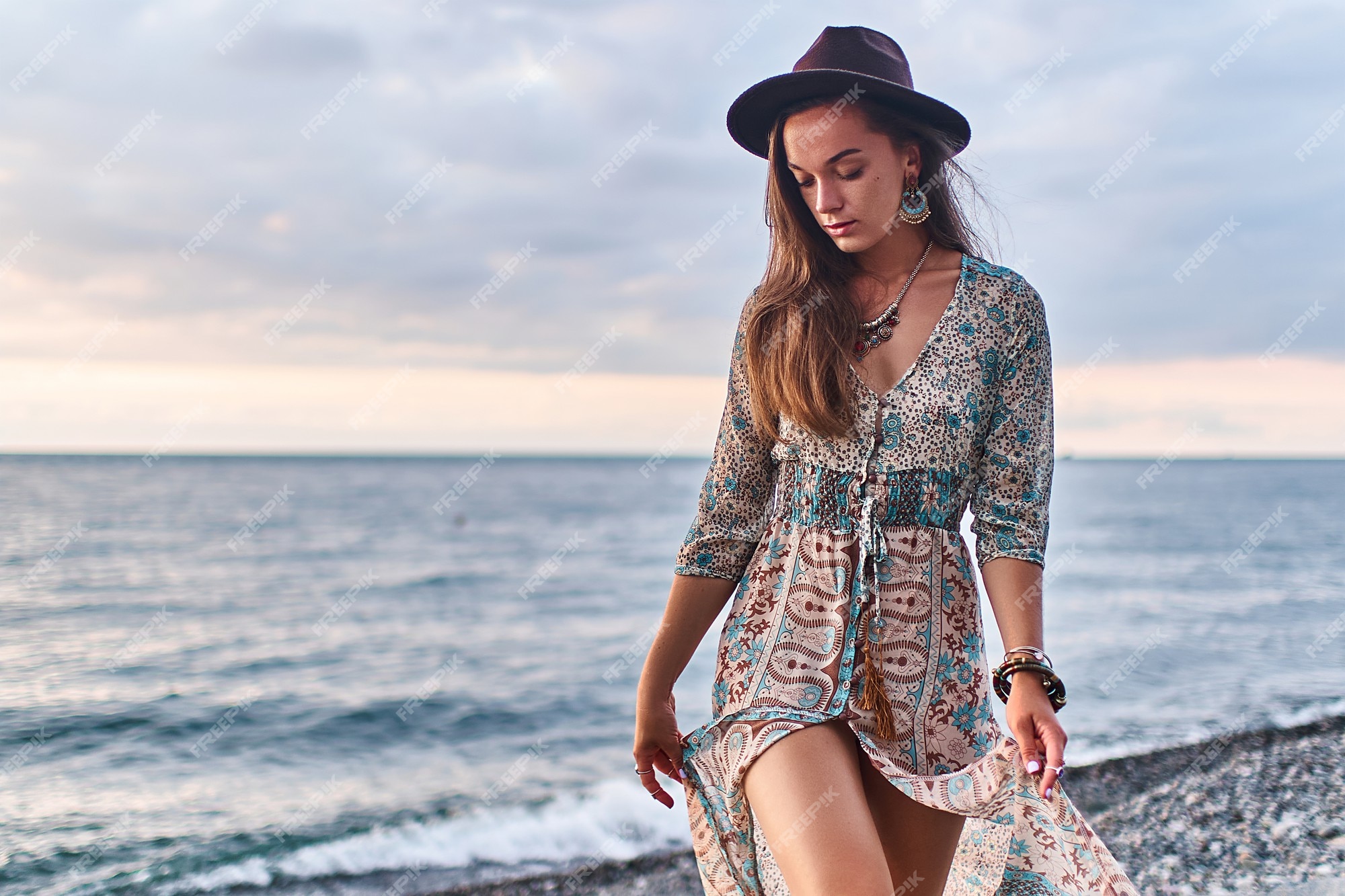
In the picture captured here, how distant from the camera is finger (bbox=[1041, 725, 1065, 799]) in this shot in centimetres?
173

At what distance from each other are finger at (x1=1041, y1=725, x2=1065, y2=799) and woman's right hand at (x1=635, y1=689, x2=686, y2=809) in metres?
0.69

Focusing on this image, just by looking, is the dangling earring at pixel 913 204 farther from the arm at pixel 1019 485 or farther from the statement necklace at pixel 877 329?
the arm at pixel 1019 485

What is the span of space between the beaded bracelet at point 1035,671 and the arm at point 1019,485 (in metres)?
0.01

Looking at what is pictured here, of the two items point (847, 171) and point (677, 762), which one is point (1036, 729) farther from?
point (847, 171)

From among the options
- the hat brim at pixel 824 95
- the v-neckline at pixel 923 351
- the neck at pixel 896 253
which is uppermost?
the hat brim at pixel 824 95

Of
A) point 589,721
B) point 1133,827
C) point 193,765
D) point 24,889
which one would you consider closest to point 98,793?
point 193,765

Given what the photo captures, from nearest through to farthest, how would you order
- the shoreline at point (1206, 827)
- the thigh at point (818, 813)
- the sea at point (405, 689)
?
the thigh at point (818, 813), the shoreline at point (1206, 827), the sea at point (405, 689)

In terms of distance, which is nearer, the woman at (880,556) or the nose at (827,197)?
the woman at (880,556)

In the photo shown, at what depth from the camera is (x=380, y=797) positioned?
26.6 ft

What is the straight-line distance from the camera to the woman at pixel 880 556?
187cm

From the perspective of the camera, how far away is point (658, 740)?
2094mm

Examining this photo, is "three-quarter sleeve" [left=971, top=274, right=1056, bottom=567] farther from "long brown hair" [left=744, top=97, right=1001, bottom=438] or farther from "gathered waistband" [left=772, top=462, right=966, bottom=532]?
"long brown hair" [left=744, top=97, right=1001, bottom=438]

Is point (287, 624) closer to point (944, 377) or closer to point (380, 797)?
point (380, 797)

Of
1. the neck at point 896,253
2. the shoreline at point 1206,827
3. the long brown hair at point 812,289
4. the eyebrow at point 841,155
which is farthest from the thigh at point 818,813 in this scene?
the shoreline at point 1206,827
